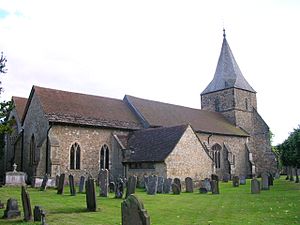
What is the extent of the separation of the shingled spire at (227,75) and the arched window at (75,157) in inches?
977

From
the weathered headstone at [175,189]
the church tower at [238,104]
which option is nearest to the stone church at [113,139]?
the weathered headstone at [175,189]

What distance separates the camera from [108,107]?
3350 centimetres

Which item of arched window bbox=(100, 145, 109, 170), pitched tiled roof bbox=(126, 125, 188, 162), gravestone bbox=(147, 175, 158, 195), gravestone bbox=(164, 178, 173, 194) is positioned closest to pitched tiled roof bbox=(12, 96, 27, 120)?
arched window bbox=(100, 145, 109, 170)

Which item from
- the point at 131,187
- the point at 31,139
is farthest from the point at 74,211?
the point at 31,139

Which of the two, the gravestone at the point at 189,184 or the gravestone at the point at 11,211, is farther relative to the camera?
the gravestone at the point at 189,184

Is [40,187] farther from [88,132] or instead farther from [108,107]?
[108,107]

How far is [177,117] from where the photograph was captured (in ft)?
125

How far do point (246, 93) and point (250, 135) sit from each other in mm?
5860

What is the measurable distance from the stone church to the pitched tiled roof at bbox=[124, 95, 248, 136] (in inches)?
4.3

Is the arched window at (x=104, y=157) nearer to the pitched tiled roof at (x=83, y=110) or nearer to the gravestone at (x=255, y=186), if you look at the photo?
the pitched tiled roof at (x=83, y=110)

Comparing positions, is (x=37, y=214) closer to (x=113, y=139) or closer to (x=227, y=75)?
(x=113, y=139)

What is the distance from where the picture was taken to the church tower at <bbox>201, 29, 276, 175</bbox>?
45.8 m

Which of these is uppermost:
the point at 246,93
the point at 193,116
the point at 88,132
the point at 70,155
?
the point at 246,93

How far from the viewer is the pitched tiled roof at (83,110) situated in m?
27.9
